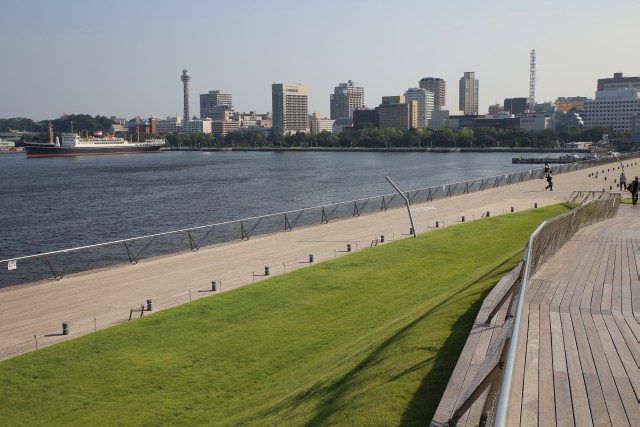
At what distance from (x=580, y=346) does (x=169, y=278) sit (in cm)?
1793

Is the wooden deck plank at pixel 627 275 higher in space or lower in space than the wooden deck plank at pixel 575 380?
lower

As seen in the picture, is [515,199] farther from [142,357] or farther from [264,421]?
[264,421]

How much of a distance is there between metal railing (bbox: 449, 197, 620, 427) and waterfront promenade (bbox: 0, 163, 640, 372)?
36.2ft

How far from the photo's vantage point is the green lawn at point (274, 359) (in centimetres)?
915

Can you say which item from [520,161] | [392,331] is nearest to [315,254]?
[392,331]

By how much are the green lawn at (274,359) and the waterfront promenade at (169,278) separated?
5.23 feet

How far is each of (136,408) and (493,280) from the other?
774 centimetres

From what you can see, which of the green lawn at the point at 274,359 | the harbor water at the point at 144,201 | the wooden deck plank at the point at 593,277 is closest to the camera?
the green lawn at the point at 274,359

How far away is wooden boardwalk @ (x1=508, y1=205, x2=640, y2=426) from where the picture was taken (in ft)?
21.9

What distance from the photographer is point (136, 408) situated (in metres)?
12.5

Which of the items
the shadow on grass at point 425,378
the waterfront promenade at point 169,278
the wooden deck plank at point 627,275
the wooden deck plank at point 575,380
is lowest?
the waterfront promenade at point 169,278

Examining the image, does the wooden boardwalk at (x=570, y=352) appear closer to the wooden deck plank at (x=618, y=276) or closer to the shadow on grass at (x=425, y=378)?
the wooden deck plank at (x=618, y=276)

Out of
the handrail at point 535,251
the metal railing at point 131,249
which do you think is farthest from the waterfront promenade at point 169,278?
the handrail at point 535,251

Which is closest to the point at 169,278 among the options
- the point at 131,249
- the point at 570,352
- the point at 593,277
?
the point at 131,249
